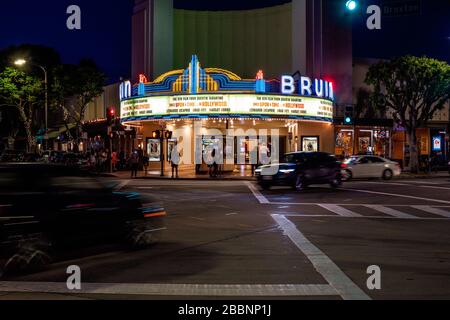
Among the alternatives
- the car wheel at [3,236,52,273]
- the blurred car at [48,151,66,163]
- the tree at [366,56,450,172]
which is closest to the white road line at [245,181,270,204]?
the car wheel at [3,236,52,273]

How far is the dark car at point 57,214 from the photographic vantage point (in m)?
8.40

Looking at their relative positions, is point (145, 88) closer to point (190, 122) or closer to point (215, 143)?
point (190, 122)

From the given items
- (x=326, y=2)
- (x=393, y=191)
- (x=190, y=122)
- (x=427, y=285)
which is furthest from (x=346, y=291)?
Answer: (x=326, y=2)

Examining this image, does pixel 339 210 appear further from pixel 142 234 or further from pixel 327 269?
pixel 327 269

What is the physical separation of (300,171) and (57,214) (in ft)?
53.5

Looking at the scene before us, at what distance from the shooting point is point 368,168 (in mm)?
33031

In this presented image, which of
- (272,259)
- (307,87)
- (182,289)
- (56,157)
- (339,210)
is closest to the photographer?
(182,289)

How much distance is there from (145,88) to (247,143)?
9457 millimetres

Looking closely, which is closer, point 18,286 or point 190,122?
point 18,286

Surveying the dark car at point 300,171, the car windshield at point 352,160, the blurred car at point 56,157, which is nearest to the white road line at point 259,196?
the dark car at point 300,171

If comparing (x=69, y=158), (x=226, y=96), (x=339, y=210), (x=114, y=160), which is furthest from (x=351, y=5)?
(x=69, y=158)

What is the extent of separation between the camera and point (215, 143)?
140ft

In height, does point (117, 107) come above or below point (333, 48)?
below

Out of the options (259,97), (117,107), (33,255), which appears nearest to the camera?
(33,255)
